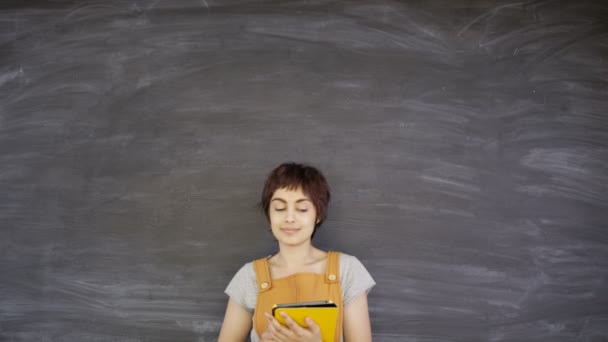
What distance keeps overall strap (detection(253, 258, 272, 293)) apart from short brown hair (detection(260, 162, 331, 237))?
0.62 feet

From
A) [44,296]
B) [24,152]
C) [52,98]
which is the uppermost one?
[52,98]

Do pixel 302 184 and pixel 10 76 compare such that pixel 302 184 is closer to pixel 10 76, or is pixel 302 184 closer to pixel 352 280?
pixel 352 280

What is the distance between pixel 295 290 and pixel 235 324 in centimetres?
24

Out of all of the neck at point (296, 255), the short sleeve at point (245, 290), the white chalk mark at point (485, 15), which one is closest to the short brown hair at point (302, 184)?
the neck at point (296, 255)

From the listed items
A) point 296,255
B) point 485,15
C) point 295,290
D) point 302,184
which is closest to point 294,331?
point 295,290

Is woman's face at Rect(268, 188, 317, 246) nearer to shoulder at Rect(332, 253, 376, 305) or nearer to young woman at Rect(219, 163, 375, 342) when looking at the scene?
young woman at Rect(219, 163, 375, 342)

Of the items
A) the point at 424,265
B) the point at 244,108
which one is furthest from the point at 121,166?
the point at 424,265

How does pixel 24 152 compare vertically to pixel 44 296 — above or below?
above

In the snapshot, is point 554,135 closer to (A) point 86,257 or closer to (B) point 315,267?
(B) point 315,267

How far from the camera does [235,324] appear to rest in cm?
159

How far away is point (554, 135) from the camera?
1.85m

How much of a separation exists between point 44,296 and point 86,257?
229 millimetres

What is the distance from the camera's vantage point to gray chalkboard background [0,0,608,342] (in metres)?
1.83

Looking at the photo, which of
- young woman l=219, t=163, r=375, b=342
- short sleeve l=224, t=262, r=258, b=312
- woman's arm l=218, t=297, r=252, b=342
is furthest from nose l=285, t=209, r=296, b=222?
woman's arm l=218, t=297, r=252, b=342
